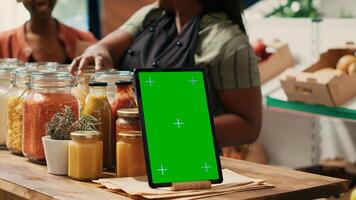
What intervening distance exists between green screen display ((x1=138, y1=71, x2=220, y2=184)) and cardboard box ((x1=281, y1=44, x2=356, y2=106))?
2165mm

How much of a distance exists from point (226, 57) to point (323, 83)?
4.03 feet

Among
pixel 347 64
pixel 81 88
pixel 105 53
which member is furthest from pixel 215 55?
pixel 347 64

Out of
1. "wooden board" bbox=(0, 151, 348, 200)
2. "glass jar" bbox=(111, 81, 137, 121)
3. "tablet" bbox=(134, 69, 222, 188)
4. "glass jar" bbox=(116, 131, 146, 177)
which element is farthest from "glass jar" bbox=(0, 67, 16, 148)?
"tablet" bbox=(134, 69, 222, 188)

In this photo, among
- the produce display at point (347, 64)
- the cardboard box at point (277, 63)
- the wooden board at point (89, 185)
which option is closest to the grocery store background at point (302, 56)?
the cardboard box at point (277, 63)

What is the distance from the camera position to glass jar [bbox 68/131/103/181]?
1949mm

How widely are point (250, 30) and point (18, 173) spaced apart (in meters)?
3.25

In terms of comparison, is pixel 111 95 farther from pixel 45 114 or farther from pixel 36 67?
pixel 36 67

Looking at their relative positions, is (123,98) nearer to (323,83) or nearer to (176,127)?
(176,127)

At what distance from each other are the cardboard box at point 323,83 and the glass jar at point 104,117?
211 centimetres

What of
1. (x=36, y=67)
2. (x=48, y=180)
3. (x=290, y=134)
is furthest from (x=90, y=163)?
(x=290, y=134)

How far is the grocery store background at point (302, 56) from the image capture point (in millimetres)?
4570

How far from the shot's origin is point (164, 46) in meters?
3.14

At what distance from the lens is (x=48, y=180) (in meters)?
1.94

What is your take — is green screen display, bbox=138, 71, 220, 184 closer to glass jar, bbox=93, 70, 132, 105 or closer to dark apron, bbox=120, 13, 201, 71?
glass jar, bbox=93, 70, 132, 105
